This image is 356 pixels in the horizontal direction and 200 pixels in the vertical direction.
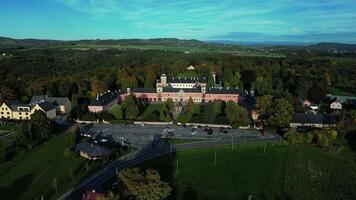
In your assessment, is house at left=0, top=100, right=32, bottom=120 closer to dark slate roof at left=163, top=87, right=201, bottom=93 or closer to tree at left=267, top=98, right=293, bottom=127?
dark slate roof at left=163, top=87, right=201, bottom=93

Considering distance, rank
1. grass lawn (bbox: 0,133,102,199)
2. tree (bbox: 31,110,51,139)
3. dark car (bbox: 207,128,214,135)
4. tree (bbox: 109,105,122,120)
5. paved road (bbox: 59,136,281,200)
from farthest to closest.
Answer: tree (bbox: 109,105,122,120) → dark car (bbox: 207,128,214,135) → tree (bbox: 31,110,51,139) → paved road (bbox: 59,136,281,200) → grass lawn (bbox: 0,133,102,199)

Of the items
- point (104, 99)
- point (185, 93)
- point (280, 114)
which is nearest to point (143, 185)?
point (280, 114)

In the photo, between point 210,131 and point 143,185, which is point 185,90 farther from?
point 143,185

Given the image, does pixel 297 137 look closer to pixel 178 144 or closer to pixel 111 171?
pixel 178 144

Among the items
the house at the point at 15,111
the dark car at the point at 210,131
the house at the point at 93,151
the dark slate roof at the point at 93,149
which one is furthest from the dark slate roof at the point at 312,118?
the house at the point at 15,111

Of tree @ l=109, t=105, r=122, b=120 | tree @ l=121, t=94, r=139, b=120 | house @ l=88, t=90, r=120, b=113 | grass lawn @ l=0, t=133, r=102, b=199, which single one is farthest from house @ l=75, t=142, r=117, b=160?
house @ l=88, t=90, r=120, b=113

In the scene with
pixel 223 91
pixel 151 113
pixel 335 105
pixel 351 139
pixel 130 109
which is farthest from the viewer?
pixel 223 91
